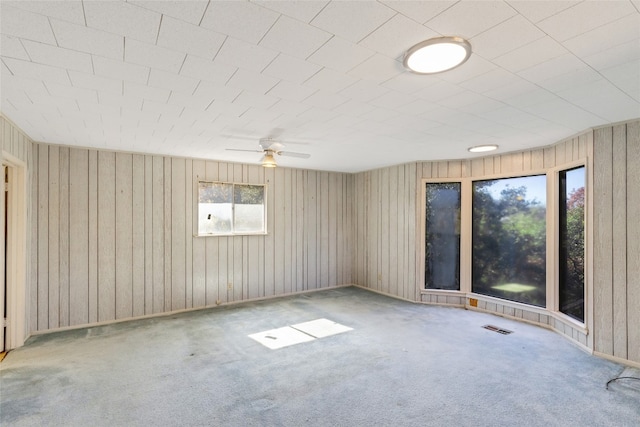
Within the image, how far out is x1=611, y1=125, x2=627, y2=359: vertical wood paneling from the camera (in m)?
3.19

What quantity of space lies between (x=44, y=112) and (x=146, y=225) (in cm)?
221

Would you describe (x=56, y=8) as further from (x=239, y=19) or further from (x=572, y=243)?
(x=572, y=243)

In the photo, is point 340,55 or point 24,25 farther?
point 340,55

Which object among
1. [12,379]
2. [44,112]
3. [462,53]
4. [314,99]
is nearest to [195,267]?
[12,379]

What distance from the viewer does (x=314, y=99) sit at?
2.56 meters

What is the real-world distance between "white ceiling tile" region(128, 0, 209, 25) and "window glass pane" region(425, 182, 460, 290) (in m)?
4.75

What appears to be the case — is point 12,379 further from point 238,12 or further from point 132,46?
point 238,12

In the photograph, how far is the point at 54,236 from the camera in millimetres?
4172

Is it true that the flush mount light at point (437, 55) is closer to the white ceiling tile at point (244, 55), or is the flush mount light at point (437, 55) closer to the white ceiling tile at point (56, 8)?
the white ceiling tile at point (244, 55)

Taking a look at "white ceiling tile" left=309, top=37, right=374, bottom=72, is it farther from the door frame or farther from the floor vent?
the floor vent

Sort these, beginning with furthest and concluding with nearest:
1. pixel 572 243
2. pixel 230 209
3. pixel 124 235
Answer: pixel 230 209 → pixel 124 235 → pixel 572 243

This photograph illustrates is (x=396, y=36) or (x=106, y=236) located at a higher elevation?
(x=396, y=36)

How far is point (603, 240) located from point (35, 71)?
16.7ft

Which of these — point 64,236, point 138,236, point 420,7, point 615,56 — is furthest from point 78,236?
point 615,56
